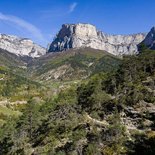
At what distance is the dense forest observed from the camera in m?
90.8

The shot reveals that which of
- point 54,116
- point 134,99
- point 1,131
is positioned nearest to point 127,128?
point 134,99

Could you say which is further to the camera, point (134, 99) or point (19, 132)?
point (19, 132)

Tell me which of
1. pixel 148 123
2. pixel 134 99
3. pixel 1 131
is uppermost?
pixel 134 99

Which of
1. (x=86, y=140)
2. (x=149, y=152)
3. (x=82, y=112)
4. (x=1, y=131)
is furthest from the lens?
(x=1, y=131)

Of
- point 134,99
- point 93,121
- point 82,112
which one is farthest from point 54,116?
point 134,99

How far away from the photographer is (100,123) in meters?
102

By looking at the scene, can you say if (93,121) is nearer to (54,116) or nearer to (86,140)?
(86,140)

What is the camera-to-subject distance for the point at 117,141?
294 feet

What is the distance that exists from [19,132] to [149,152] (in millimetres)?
53602

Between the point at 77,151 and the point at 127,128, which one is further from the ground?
the point at 127,128

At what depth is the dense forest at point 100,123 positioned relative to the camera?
9075 centimetres

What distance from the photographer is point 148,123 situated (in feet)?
324

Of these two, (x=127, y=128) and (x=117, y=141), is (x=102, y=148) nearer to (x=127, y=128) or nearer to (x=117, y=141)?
(x=117, y=141)

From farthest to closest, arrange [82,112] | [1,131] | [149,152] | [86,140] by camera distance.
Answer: [1,131] < [82,112] < [86,140] < [149,152]
